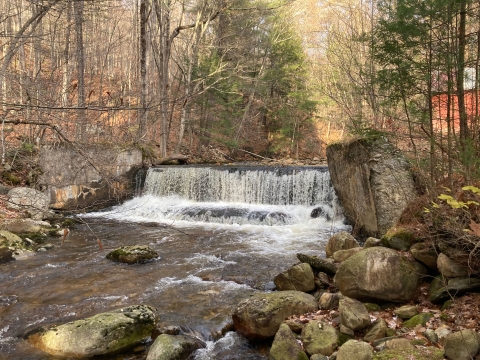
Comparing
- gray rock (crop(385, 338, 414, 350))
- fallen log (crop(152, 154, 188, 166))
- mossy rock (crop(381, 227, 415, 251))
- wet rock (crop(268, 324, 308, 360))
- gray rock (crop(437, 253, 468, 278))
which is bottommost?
wet rock (crop(268, 324, 308, 360))

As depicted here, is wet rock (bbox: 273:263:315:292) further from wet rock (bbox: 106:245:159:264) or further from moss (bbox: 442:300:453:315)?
wet rock (bbox: 106:245:159:264)

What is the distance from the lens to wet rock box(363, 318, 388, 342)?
11.7ft

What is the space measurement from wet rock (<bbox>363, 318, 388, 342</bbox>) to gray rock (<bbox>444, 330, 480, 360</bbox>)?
0.67 meters

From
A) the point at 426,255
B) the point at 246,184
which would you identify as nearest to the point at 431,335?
the point at 426,255

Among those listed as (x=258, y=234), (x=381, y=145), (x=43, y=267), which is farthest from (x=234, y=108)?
(x=43, y=267)

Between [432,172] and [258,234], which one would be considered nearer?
[432,172]

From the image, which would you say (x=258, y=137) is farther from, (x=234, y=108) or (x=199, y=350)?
(x=199, y=350)

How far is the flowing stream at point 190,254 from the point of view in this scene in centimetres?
480

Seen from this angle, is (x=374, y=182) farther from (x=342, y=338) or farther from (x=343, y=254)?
(x=342, y=338)

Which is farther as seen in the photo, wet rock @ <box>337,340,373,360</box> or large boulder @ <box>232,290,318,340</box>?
large boulder @ <box>232,290,318,340</box>

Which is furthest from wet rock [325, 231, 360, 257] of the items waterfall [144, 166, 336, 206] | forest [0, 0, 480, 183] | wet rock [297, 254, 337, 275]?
waterfall [144, 166, 336, 206]

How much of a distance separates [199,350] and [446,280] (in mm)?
2769

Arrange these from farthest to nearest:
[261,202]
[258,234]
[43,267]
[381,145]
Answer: [261,202] < [258,234] < [381,145] < [43,267]

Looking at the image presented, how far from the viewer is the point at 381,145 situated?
25.0 ft
